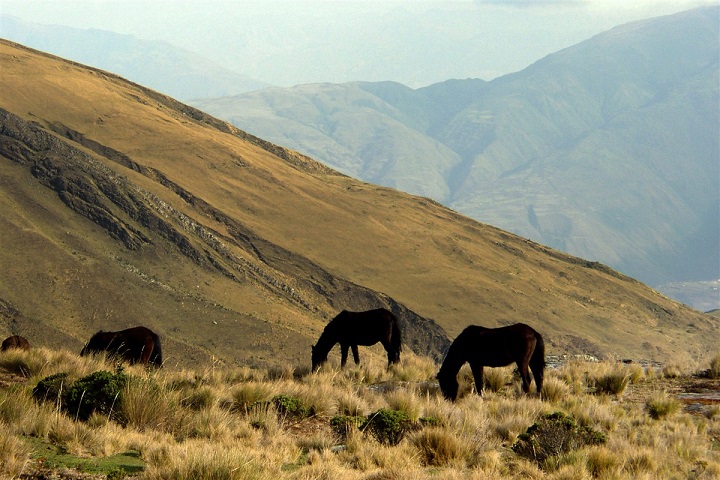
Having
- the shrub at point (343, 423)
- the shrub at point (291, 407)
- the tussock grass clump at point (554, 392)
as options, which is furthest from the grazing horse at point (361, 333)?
the shrub at point (343, 423)

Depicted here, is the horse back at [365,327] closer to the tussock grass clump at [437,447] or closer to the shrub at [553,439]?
the shrub at [553,439]

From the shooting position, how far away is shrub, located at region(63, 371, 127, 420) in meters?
12.2

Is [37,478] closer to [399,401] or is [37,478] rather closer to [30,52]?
[399,401]

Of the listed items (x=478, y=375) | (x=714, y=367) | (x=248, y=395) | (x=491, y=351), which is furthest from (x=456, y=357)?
(x=714, y=367)

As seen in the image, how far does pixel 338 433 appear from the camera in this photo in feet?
41.6

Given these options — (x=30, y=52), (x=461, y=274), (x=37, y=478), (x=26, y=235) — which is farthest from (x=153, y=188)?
(x=37, y=478)

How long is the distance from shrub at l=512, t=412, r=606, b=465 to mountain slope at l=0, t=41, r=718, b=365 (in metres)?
45.7

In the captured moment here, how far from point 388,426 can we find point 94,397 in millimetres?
4822

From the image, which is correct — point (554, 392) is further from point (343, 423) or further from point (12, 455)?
point (12, 455)

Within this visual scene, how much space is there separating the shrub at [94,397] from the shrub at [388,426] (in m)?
4.08

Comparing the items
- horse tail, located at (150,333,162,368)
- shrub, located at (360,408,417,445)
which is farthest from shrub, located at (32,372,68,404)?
horse tail, located at (150,333,162,368)

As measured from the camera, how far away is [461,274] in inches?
3826

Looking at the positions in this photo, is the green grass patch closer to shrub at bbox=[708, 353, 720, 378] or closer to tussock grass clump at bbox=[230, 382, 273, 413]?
tussock grass clump at bbox=[230, 382, 273, 413]

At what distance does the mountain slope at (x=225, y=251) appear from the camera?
61250 mm
